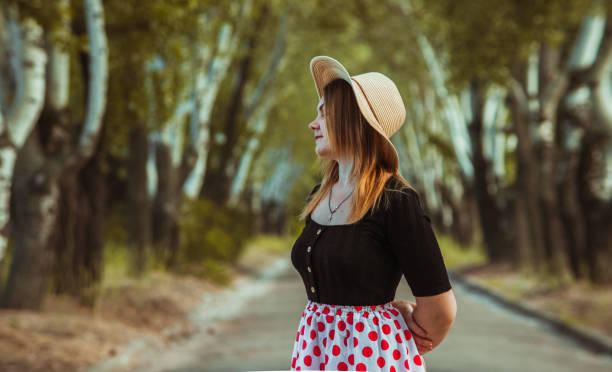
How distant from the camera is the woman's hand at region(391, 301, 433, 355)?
2.58 m

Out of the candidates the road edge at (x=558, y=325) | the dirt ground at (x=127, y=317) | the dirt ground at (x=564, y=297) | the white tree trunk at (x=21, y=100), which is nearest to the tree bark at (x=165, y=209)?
the dirt ground at (x=127, y=317)

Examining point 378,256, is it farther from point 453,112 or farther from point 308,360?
point 453,112

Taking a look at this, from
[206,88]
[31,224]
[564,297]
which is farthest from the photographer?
[206,88]

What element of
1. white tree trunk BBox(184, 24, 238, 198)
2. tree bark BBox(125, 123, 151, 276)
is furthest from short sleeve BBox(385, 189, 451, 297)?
white tree trunk BBox(184, 24, 238, 198)

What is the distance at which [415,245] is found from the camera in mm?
2420

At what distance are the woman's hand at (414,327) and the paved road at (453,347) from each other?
538 cm

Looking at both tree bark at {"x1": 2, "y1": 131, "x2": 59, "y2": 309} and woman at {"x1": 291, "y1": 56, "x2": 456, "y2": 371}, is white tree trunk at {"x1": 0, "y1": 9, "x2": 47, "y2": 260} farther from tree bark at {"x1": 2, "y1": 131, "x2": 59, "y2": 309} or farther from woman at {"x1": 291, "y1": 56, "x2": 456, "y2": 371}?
woman at {"x1": 291, "y1": 56, "x2": 456, "y2": 371}

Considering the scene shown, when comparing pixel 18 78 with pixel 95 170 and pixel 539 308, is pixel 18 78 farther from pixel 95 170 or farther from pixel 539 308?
pixel 539 308

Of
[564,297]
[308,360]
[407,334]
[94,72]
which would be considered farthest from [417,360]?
[564,297]

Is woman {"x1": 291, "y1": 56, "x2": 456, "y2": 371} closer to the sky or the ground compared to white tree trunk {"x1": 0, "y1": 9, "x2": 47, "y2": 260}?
closer to the ground

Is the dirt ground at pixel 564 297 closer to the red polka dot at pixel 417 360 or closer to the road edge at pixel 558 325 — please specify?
the road edge at pixel 558 325

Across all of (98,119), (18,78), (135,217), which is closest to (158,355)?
(98,119)

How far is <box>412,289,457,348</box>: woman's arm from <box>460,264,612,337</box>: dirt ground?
7979mm

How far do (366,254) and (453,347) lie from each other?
7184mm
